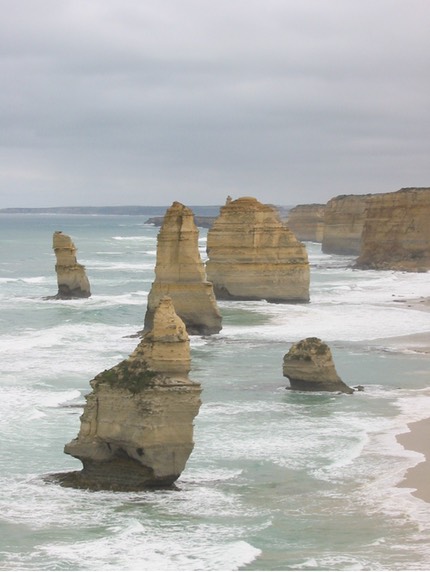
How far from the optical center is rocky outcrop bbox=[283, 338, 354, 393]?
28453mm

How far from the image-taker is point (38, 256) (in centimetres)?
11231

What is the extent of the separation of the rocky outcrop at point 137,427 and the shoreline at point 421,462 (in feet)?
12.8

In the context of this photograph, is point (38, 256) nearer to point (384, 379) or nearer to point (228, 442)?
point (384, 379)

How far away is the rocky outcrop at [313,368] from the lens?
2845cm

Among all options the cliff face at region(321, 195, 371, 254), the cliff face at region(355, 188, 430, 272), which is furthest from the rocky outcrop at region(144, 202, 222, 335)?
the cliff face at region(321, 195, 371, 254)

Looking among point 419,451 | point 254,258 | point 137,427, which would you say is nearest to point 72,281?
point 254,258

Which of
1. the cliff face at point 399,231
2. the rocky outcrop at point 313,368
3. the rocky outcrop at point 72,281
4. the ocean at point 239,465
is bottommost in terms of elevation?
the ocean at point 239,465

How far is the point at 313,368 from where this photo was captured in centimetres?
2858

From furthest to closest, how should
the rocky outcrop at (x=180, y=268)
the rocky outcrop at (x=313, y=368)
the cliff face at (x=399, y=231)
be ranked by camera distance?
1. the cliff face at (x=399, y=231)
2. the rocky outcrop at (x=180, y=268)
3. the rocky outcrop at (x=313, y=368)

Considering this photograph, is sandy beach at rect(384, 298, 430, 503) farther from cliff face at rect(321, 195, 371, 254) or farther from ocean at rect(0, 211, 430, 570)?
cliff face at rect(321, 195, 371, 254)

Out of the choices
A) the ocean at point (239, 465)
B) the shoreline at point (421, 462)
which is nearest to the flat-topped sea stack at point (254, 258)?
A: the ocean at point (239, 465)

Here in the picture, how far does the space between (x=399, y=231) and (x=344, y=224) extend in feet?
81.9

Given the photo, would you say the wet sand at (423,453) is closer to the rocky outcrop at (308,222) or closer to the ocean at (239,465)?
the ocean at (239,465)

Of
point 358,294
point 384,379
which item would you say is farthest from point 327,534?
point 358,294
